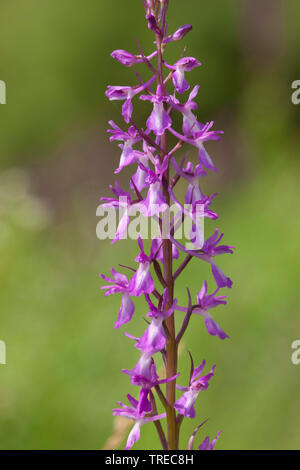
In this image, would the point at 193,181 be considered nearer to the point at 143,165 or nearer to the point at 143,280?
the point at 143,165

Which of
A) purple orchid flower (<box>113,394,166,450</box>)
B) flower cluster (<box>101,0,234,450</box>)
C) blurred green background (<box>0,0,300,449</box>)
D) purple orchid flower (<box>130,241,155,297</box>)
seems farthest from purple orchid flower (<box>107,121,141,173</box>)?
A: blurred green background (<box>0,0,300,449</box>)

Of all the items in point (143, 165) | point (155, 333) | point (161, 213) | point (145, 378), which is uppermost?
point (143, 165)

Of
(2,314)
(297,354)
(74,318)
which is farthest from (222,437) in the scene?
(2,314)

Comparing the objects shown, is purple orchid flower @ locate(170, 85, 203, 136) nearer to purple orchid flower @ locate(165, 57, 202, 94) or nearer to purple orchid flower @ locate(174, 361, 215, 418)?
purple orchid flower @ locate(165, 57, 202, 94)

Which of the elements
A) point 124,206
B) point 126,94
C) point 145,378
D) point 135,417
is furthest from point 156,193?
point 135,417

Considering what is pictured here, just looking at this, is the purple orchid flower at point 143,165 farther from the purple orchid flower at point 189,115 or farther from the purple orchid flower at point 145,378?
the purple orchid flower at point 145,378

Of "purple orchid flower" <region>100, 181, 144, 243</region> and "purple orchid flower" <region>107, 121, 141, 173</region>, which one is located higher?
"purple orchid flower" <region>107, 121, 141, 173</region>

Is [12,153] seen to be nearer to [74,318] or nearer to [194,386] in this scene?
[74,318]

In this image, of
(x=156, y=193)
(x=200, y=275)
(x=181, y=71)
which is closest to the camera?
(x=156, y=193)
